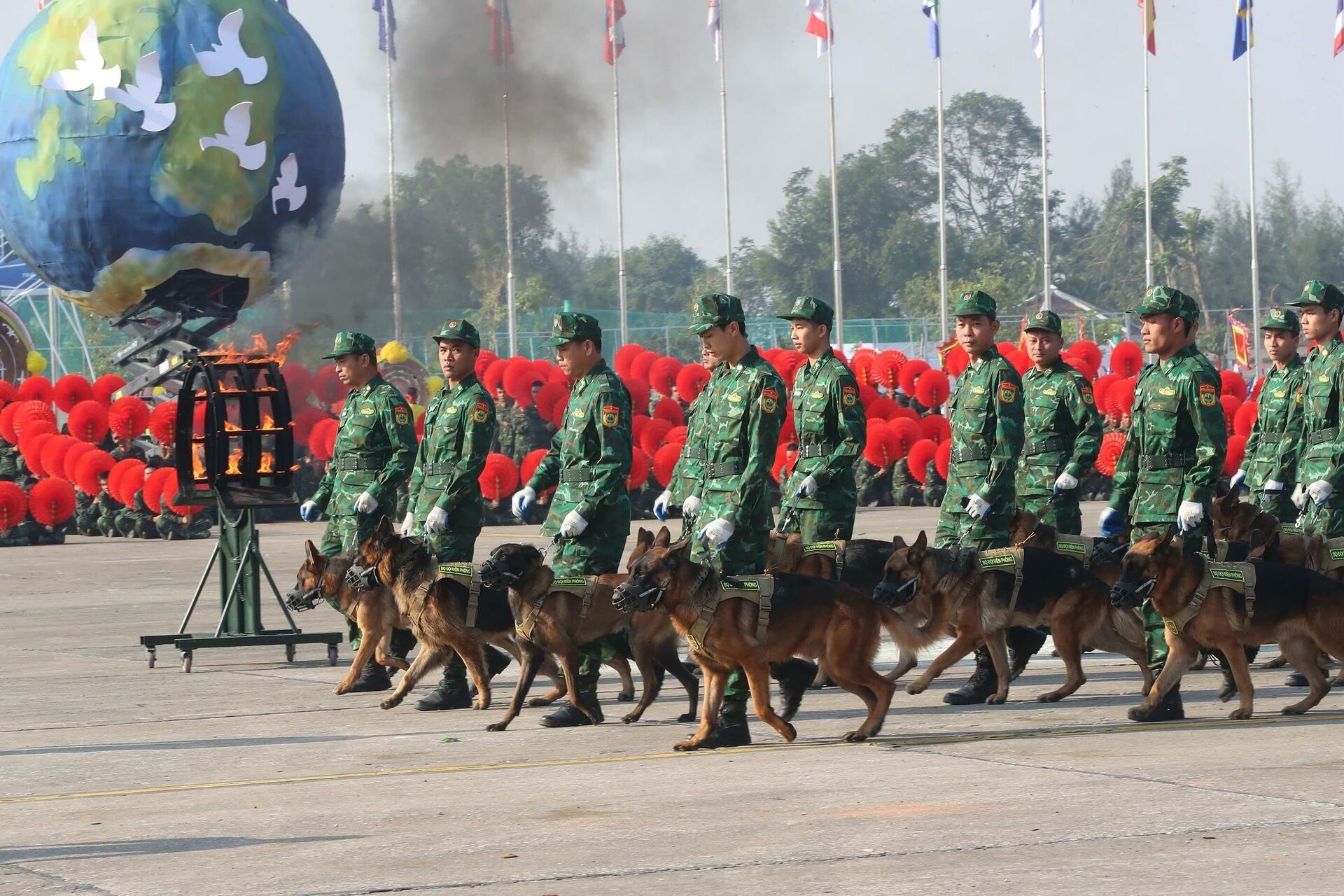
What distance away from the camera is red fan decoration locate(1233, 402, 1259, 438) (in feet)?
81.0

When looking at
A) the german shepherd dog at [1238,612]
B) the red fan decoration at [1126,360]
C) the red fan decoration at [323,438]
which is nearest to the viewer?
the german shepherd dog at [1238,612]

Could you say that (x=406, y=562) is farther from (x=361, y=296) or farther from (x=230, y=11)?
(x=361, y=296)

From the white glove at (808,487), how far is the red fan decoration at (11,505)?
17.5 m

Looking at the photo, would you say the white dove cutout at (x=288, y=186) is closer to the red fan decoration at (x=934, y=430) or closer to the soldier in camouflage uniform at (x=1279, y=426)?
the red fan decoration at (x=934, y=430)

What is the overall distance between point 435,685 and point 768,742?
350 centimetres

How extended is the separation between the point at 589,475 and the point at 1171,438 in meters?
3.01


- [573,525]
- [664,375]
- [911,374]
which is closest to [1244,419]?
[911,374]

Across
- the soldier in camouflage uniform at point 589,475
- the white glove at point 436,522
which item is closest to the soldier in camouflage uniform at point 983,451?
the soldier in camouflage uniform at point 589,475

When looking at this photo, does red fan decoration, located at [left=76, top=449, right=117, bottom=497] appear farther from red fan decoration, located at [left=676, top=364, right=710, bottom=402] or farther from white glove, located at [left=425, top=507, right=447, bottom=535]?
white glove, located at [left=425, top=507, right=447, bottom=535]

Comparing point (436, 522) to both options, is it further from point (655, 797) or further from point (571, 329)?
point (655, 797)

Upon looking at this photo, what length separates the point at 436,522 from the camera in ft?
35.8

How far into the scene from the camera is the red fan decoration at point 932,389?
2944cm

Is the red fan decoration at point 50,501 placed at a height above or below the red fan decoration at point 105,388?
below

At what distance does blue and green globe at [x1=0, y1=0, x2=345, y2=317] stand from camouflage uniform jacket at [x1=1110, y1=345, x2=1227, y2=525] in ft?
66.0
